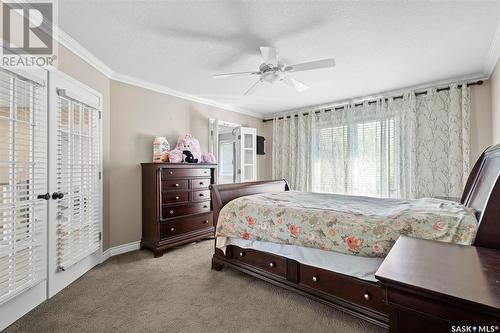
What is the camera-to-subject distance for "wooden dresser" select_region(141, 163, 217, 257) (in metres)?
3.11

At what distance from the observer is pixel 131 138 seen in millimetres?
3299

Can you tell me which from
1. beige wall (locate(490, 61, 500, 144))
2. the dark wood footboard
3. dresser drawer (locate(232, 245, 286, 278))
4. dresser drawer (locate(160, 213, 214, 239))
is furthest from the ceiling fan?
beige wall (locate(490, 61, 500, 144))

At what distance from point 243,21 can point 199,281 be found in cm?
250

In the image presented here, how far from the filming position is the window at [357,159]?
12.7 ft

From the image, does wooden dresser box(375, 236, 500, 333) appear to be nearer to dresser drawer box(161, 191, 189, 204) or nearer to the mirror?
dresser drawer box(161, 191, 189, 204)

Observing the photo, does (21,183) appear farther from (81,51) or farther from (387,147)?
(387,147)

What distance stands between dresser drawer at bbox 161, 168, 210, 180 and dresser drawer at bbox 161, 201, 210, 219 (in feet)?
1.39

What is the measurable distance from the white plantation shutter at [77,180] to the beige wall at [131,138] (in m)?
0.31

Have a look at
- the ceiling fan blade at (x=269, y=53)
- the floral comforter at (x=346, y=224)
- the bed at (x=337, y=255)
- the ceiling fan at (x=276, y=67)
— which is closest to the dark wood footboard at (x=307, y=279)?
the bed at (x=337, y=255)

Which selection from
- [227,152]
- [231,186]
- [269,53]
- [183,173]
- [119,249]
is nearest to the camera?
[269,53]

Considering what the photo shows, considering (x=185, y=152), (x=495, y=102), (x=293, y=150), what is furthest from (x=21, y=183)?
(x=495, y=102)

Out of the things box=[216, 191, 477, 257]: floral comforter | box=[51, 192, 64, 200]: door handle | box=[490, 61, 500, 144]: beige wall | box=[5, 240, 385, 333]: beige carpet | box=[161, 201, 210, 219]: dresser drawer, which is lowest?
box=[5, 240, 385, 333]: beige carpet

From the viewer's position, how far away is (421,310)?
68cm

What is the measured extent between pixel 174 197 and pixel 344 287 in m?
2.36
